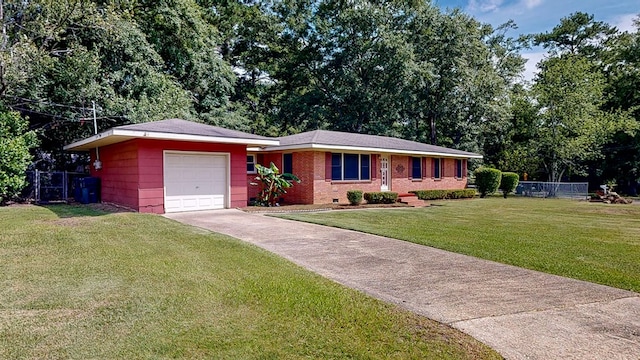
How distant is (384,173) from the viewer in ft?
63.5

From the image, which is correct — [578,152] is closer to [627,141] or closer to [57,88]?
[627,141]

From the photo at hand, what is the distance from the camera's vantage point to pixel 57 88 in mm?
16641

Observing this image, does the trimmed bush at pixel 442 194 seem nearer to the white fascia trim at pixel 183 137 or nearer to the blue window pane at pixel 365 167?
the blue window pane at pixel 365 167

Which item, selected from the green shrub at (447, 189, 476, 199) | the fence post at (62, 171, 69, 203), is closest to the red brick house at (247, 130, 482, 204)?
the green shrub at (447, 189, 476, 199)

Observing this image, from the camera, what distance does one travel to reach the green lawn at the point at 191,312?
3125mm

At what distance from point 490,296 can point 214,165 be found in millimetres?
10453

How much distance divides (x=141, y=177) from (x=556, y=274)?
422 inches

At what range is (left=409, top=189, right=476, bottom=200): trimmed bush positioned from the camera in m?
20.3

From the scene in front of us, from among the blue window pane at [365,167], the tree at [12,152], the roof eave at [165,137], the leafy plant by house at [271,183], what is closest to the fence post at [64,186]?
the tree at [12,152]

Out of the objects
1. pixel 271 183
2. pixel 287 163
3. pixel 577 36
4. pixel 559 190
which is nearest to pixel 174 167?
pixel 271 183

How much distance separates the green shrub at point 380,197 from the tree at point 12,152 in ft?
45.8

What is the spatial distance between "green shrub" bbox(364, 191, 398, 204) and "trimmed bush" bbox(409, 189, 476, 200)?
3357mm

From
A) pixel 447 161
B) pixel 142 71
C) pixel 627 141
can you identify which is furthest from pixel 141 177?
pixel 627 141

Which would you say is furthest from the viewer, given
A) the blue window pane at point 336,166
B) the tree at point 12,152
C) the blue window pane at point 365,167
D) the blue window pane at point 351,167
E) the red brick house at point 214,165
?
the blue window pane at point 365,167
